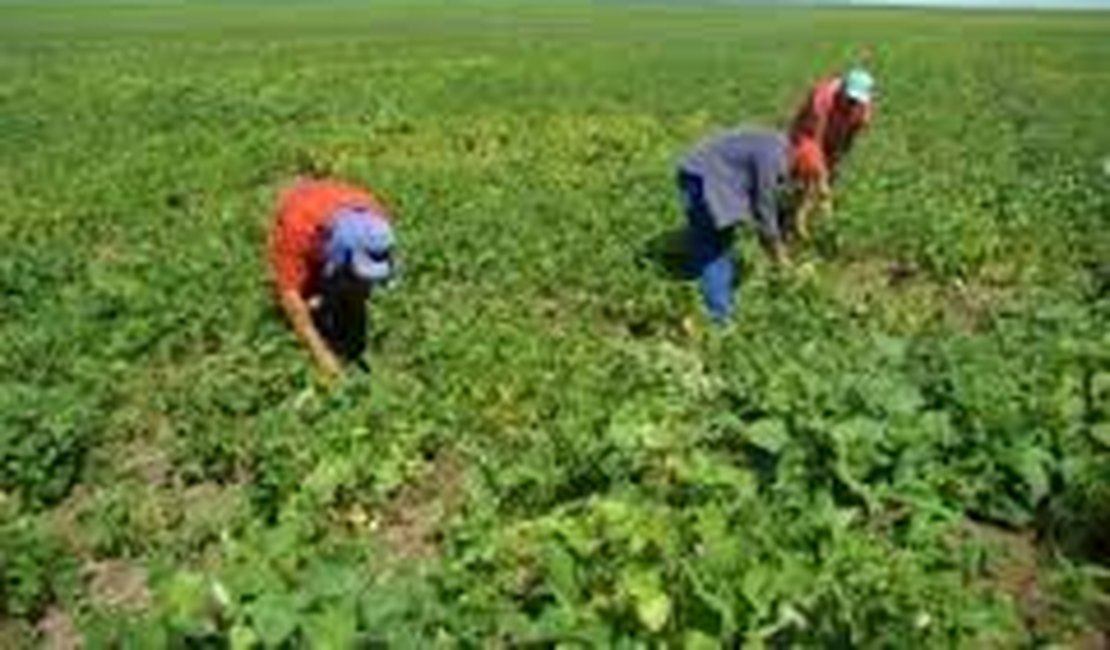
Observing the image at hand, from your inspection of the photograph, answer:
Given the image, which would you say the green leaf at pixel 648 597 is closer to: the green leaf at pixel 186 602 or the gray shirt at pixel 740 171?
the green leaf at pixel 186 602

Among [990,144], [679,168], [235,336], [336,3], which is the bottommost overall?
[336,3]

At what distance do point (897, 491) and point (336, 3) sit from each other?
302 ft

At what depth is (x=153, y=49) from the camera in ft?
150

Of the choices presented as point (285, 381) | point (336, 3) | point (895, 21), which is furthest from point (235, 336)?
point (336, 3)

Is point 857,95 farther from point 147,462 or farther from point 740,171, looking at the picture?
point 147,462

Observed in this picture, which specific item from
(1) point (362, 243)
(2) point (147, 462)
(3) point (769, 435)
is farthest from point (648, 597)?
(2) point (147, 462)

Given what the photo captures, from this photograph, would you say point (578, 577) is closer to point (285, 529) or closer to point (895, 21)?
point (285, 529)

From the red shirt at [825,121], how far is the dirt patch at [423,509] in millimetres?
3216

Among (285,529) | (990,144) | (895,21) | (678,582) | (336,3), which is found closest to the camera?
(678,582)

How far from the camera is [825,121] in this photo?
1093 centimetres

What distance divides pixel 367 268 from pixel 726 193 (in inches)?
108

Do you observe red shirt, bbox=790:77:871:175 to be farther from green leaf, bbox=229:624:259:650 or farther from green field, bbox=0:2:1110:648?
green leaf, bbox=229:624:259:650

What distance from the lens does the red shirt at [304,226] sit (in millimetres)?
8586

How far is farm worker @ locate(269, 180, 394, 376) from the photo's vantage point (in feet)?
27.3
